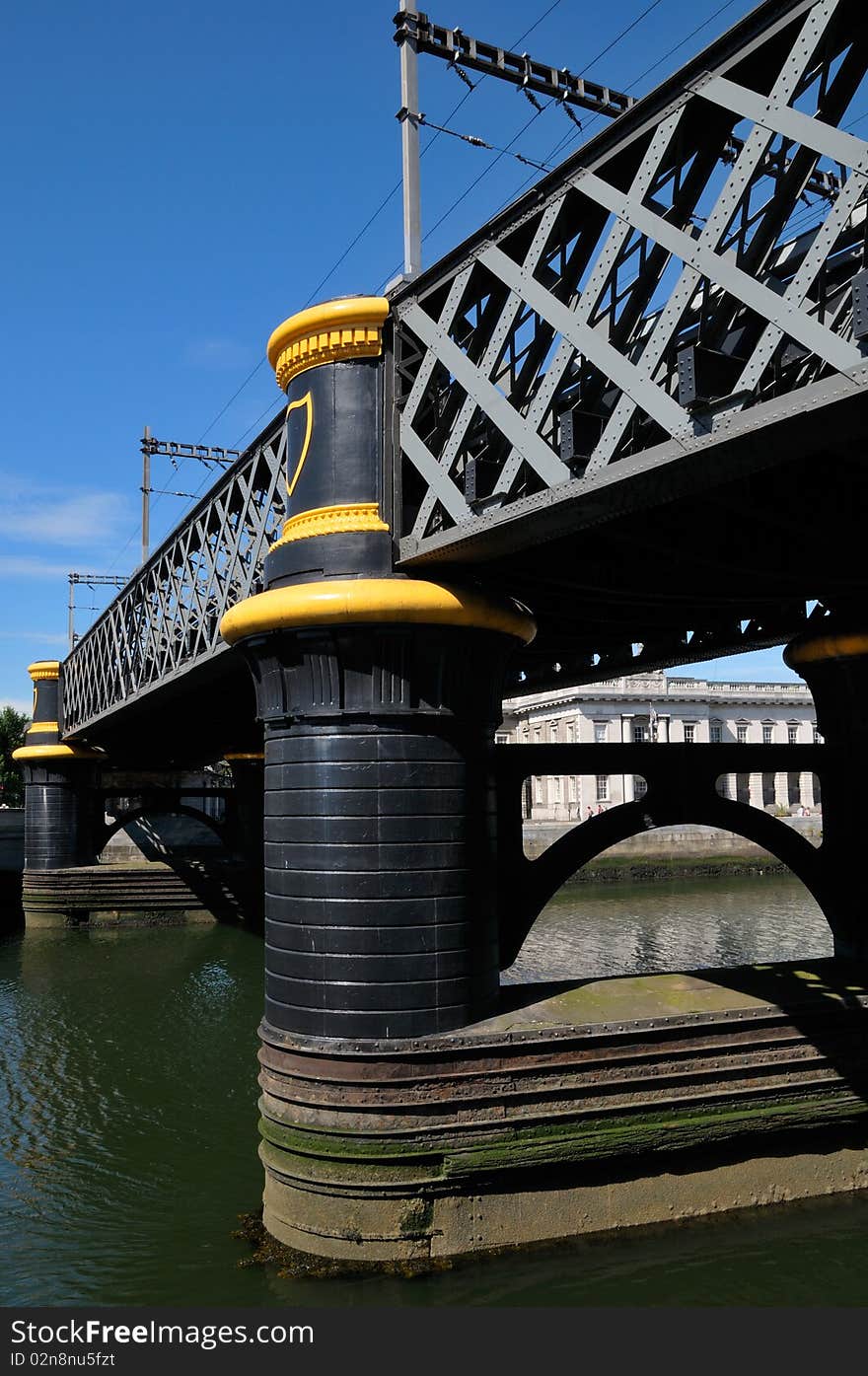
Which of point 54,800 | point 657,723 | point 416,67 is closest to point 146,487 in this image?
point 54,800

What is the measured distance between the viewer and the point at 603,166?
26.9ft

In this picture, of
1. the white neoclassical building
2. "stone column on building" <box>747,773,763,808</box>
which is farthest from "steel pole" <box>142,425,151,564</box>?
"stone column on building" <box>747,773,763,808</box>

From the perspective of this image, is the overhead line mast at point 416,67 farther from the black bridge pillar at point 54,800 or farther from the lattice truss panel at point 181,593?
the black bridge pillar at point 54,800

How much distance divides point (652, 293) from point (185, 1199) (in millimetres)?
10898

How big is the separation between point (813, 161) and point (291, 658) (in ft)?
20.6

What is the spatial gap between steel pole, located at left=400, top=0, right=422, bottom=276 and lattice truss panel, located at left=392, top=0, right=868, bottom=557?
0.68 metres

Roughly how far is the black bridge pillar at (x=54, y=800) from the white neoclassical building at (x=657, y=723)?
136ft

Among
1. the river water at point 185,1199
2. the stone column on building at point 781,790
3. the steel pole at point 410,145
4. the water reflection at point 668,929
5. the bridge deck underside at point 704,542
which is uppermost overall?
the steel pole at point 410,145

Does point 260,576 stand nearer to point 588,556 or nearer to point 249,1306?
point 588,556

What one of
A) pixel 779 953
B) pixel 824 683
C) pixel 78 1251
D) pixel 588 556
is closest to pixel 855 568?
pixel 824 683

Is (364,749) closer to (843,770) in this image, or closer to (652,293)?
(652,293)

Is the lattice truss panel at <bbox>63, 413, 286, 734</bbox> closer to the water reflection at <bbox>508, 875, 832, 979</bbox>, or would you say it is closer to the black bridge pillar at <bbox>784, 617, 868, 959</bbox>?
the black bridge pillar at <bbox>784, 617, 868, 959</bbox>

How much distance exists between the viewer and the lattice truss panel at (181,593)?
16.4m

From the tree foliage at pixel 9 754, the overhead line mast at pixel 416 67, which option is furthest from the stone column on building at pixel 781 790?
the overhead line mast at pixel 416 67
